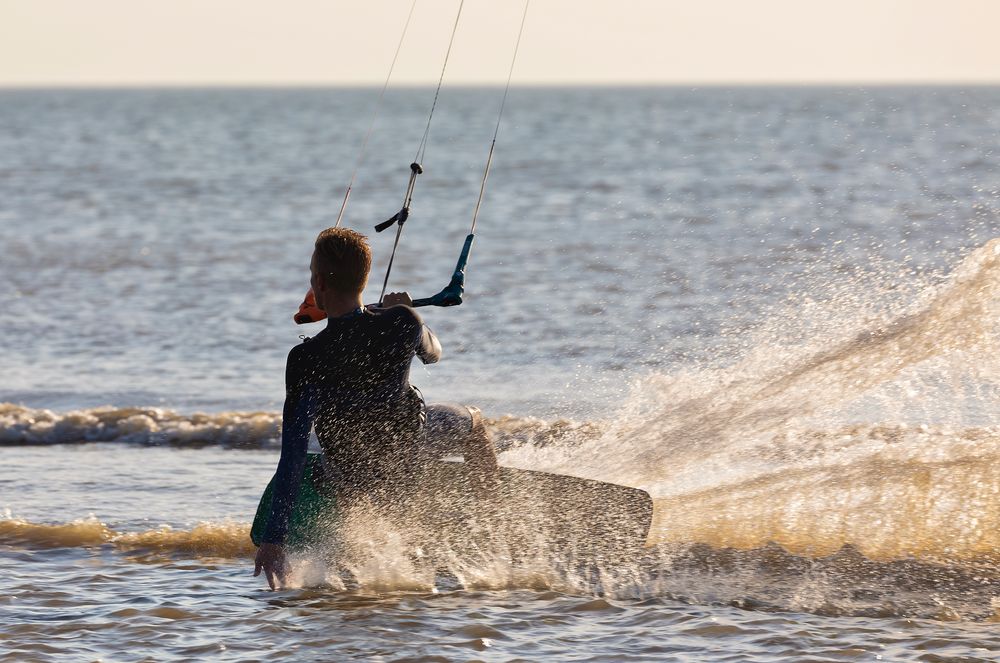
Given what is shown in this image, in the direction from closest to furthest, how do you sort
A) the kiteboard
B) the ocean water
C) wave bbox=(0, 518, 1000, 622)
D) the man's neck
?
the man's neck < the ocean water < wave bbox=(0, 518, 1000, 622) < the kiteboard

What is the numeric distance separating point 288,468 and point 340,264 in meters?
0.89

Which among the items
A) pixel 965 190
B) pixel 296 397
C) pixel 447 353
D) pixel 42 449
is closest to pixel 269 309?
pixel 447 353

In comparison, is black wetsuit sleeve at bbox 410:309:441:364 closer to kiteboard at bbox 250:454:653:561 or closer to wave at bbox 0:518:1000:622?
kiteboard at bbox 250:454:653:561

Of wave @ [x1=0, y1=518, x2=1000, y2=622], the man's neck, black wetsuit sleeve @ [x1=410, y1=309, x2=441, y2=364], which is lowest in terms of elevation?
wave @ [x1=0, y1=518, x2=1000, y2=622]

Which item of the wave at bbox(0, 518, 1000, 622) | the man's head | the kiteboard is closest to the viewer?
the man's head

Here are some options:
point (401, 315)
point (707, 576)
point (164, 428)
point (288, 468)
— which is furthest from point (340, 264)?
point (164, 428)

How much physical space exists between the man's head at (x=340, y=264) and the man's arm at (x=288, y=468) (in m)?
0.31

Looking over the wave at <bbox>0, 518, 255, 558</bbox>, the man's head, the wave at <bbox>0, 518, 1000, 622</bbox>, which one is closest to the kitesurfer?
the man's head

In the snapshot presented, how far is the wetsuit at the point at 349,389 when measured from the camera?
5723 millimetres

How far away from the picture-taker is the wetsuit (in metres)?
5.72

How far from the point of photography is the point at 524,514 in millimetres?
6488

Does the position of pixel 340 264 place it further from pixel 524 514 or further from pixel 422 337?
pixel 524 514

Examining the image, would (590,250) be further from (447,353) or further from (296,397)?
(296,397)

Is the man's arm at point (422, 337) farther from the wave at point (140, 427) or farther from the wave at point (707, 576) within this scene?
the wave at point (140, 427)
